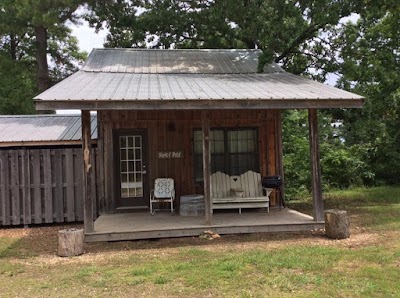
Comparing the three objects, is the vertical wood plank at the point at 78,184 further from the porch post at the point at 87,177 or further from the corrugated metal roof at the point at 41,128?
the porch post at the point at 87,177

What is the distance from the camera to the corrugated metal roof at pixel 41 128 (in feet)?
32.6

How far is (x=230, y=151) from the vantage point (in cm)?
1014

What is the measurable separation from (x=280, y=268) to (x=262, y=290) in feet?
2.87

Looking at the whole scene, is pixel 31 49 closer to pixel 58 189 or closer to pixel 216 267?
pixel 58 189

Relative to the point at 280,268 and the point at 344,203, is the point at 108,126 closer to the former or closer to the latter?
the point at 280,268

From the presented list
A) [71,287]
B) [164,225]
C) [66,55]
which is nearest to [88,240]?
[164,225]

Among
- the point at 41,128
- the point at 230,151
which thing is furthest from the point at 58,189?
the point at 230,151

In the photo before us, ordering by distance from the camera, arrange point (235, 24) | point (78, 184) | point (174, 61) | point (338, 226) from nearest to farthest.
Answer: point (338, 226) → point (78, 184) → point (174, 61) → point (235, 24)

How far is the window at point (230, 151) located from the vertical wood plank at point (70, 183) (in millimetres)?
2962

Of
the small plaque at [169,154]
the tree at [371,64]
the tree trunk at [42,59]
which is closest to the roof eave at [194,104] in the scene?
the small plaque at [169,154]

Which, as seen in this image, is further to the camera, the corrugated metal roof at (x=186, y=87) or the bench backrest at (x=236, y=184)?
the bench backrest at (x=236, y=184)

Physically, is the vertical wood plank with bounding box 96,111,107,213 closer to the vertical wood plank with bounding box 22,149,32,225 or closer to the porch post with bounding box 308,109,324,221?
the vertical wood plank with bounding box 22,149,32,225

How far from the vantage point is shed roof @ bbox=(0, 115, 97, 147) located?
32.2ft

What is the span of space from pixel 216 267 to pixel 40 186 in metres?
5.87
